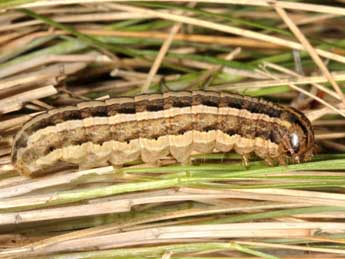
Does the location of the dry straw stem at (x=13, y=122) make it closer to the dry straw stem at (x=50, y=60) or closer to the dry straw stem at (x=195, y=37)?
the dry straw stem at (x=50, y=60)

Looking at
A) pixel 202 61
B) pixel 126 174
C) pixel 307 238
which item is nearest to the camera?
pixel 307 238

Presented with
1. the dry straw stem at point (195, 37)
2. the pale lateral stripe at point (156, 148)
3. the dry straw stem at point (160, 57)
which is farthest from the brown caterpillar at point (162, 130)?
the dry straw stem at point (195, 37)

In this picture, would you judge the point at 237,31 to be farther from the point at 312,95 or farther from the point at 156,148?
the point at 156,148

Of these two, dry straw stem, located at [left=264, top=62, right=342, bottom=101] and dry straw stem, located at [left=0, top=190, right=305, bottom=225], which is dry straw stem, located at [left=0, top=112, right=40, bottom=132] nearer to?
dry straw stem, located at [left=0, top=190, right=305, bottom=225]

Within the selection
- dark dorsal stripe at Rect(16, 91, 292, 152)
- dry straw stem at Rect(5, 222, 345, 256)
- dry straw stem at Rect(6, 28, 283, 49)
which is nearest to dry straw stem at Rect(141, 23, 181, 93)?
dry straw stem at Rect(6, 28, 283, 49)

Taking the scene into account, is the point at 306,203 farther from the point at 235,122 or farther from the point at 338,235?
the point at 235,122

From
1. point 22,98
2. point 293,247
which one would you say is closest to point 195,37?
point 22,98

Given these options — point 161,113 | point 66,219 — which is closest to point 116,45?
point 161,113

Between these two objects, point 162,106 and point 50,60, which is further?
point 50,60
